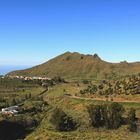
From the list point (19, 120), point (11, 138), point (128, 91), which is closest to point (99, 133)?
point (11, 138)

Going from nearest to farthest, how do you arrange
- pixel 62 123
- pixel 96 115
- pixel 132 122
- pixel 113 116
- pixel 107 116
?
pixel 132 122 → pixel 113 116 → pixel 62 123 → pixel 107 116 → pixel 96 115

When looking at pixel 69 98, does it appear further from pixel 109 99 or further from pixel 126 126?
pixel 126 126

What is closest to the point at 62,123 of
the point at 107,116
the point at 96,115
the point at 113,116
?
the point at 96,115

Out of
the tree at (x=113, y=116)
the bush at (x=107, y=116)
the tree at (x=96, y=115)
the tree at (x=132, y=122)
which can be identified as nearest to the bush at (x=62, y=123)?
the tree at (x=96, y=115)

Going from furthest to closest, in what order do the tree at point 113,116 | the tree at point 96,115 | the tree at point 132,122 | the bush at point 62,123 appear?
the tree at point 96,115 < the bush at point 62,123 < the tree at point 113,116 < the tree at point 132,122

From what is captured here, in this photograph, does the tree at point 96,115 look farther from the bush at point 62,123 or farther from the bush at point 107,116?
the bush at point 62,123

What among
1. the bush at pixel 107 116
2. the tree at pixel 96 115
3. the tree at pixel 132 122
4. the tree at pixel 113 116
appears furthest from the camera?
the tree at pixel 96 115

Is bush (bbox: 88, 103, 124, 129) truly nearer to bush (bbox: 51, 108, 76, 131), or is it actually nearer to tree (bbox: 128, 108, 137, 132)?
tree (bbox: 128, 108, 137, 132)

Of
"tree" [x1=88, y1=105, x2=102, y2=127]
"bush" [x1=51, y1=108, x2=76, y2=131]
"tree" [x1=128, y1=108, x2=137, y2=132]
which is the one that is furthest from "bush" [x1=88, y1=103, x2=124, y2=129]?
"bush" [x1=51, y1=108, x2=76, y2=131]

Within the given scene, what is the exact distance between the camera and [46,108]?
16188cm

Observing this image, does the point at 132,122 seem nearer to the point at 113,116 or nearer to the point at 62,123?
the point at 113,116

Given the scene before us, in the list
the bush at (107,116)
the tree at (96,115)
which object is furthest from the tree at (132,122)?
the tree at (96,115)

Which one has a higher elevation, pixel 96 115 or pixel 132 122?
pixel 96 115

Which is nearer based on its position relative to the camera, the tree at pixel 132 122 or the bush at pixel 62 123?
the tree at pixel 132 122
